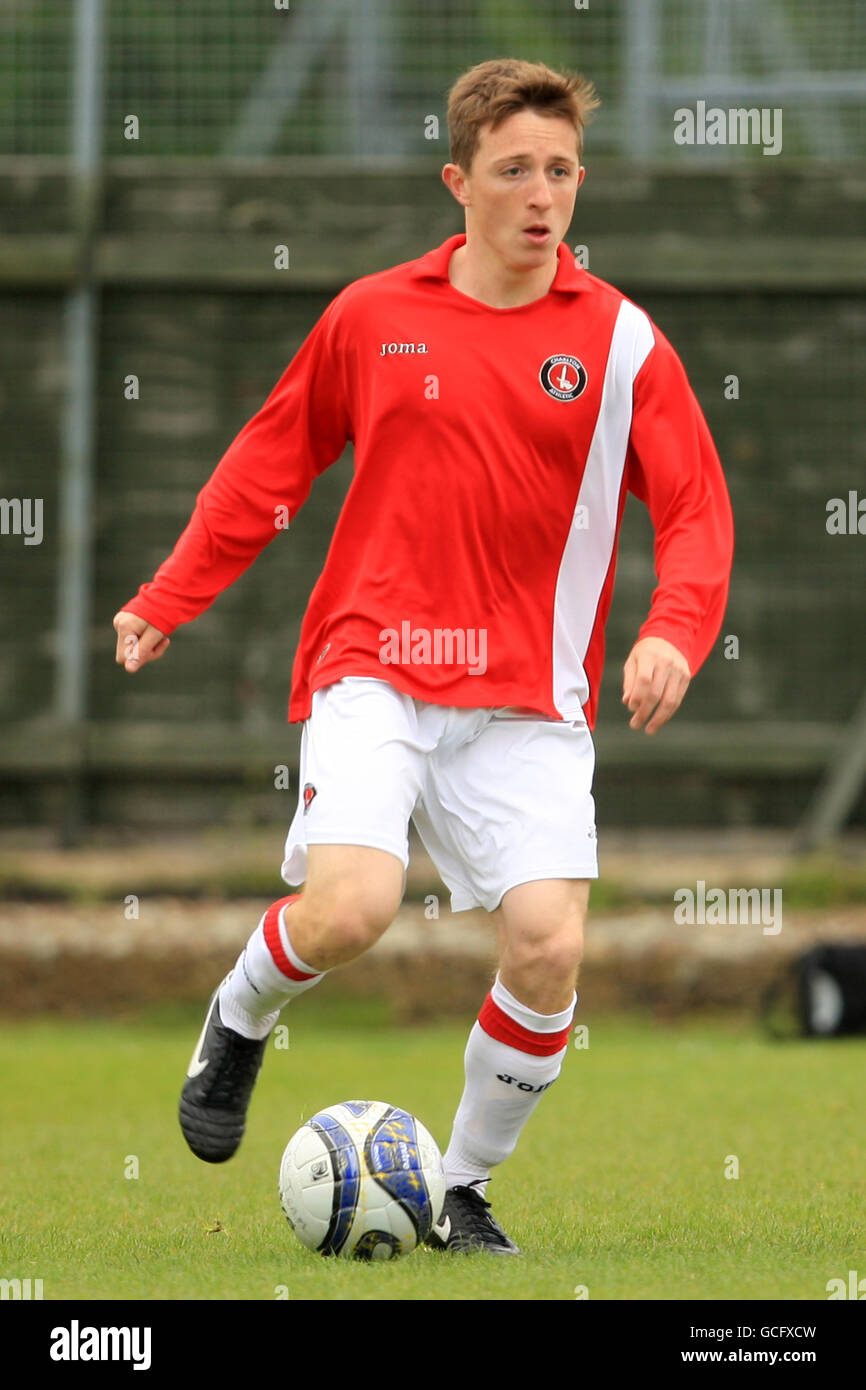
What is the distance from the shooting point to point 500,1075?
4.24 meters

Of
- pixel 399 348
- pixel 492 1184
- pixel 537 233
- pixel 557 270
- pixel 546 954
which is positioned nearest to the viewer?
pixel 546 954

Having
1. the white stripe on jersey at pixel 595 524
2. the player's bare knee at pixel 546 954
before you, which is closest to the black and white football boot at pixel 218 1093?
the player's bare knee at pixel 546 954

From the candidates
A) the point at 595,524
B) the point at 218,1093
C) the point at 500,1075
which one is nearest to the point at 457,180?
the point at 595,524

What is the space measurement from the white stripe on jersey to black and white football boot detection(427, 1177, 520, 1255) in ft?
3.59

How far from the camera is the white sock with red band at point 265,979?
13.5 feet

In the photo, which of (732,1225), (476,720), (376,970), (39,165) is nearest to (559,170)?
(476,720)

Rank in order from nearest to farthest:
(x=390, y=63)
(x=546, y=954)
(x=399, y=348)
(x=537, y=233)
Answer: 1. (x=546, y=954)
2. (x=537, y=233)
3. (x=399, y=348)
4. (x=390, y=63)

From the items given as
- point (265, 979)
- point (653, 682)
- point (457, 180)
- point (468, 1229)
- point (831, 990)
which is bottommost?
point (468, 1229)

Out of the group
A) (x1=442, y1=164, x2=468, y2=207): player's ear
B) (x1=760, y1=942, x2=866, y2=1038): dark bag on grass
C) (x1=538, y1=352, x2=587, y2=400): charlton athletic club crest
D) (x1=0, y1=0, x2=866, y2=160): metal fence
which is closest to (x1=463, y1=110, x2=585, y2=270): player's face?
(x1=442, y1=164, x2=468, y2=207): player's ear

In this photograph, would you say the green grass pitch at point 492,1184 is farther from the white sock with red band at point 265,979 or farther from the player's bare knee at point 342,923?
the player's bare knee at point 342,923

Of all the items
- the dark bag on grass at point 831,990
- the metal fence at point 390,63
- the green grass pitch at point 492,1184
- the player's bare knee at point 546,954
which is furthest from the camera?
the metal fence at point 390,63

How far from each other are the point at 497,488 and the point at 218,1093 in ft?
4.93

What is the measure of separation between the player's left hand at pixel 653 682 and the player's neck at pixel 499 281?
0.96 m

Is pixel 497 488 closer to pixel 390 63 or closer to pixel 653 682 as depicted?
pixel 653 682
